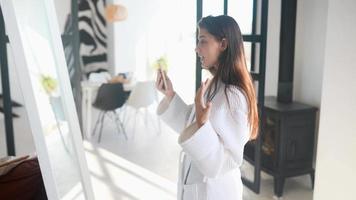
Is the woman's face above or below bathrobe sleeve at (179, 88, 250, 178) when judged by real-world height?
above

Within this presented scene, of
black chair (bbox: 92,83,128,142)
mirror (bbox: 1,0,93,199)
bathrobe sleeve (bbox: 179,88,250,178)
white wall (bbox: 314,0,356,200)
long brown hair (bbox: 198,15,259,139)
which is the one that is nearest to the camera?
mirror (bbox: 1,0,93,199)

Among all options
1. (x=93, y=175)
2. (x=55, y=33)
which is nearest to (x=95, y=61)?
(x=93, y=175)

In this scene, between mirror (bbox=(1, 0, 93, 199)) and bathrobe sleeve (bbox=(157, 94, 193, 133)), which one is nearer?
mirror (bbox=(1, 0, 93, 199))

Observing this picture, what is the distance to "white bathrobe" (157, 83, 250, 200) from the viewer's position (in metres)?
1.28

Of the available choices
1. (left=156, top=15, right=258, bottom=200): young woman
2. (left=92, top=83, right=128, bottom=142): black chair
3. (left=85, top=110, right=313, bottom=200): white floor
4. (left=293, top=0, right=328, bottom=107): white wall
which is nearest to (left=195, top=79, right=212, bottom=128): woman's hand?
(left=156, top=15, right=258, bottom=200): young woman

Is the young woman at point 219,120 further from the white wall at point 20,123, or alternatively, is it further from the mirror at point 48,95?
the white wall at point 20,123

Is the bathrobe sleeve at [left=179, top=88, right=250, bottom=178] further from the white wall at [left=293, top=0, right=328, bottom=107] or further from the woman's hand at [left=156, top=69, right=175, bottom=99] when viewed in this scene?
the white wall at [left=293, top=0, right=328, bottom=107]

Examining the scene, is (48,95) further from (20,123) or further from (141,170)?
(20,123)

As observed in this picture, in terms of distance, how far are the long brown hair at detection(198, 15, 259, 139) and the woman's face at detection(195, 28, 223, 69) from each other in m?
0.01

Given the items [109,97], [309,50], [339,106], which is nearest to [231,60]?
[339,106]

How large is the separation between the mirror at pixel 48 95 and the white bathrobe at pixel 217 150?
50 centimetres

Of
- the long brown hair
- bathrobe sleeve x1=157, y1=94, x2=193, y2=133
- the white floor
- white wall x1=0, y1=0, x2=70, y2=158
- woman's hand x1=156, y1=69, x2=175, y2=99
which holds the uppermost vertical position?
the long brown hair

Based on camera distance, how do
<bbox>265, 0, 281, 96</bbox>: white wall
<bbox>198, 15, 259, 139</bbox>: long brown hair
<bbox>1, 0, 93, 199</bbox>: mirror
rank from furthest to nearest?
<bbox>265, 0, 281, 96</bbox>: white wall → <bbox>198, 15, 259, 139</bbox>: long brown hair → <bbox>1, 0, 93, 199</bbox>: mirror

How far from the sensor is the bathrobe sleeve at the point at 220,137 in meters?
1.27
